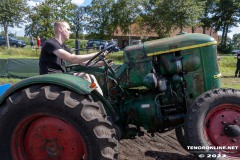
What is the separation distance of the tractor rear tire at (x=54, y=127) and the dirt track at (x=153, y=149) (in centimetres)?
121

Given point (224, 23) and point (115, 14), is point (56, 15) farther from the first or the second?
point (224, 23)

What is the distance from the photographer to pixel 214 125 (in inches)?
136

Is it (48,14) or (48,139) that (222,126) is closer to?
(48,139)

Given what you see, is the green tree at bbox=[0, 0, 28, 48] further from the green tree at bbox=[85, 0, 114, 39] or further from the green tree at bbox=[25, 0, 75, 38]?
the green tree at bbox=[85, 0, 114, 39]

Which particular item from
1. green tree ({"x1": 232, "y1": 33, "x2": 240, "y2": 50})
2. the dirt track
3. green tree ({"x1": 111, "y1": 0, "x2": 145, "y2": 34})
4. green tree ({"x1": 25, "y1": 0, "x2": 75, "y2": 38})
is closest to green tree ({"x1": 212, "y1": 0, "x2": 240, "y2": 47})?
green tree ({"x1": 232, "y1": 33, "x2": 240, "y2": 50})

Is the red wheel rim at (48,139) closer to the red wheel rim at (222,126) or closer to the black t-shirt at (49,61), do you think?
the black t-shirt at (49,61)

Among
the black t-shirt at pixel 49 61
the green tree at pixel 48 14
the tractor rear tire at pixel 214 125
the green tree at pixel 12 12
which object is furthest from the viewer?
the green tree at pixel 12 12

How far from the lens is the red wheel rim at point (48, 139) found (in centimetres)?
322

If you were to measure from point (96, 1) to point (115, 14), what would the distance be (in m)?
5.01

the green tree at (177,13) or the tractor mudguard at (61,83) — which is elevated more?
the green tree at (177,13)

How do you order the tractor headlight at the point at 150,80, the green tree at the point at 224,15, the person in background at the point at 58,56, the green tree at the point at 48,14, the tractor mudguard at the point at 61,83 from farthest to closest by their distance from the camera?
the green tree at the point at 224,15 → the green tree at the point at 48,14 → the person in background at the point at 58,56 → the tractor headlight at the point at 150,80 → the tractor mudguard at the point at 61,83

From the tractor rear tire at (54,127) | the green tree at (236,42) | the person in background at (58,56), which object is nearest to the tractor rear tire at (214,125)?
the tractor rear tire at (54,127)

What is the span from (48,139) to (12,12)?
1164 inches

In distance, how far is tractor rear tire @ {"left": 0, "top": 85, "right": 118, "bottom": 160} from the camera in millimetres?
3070
